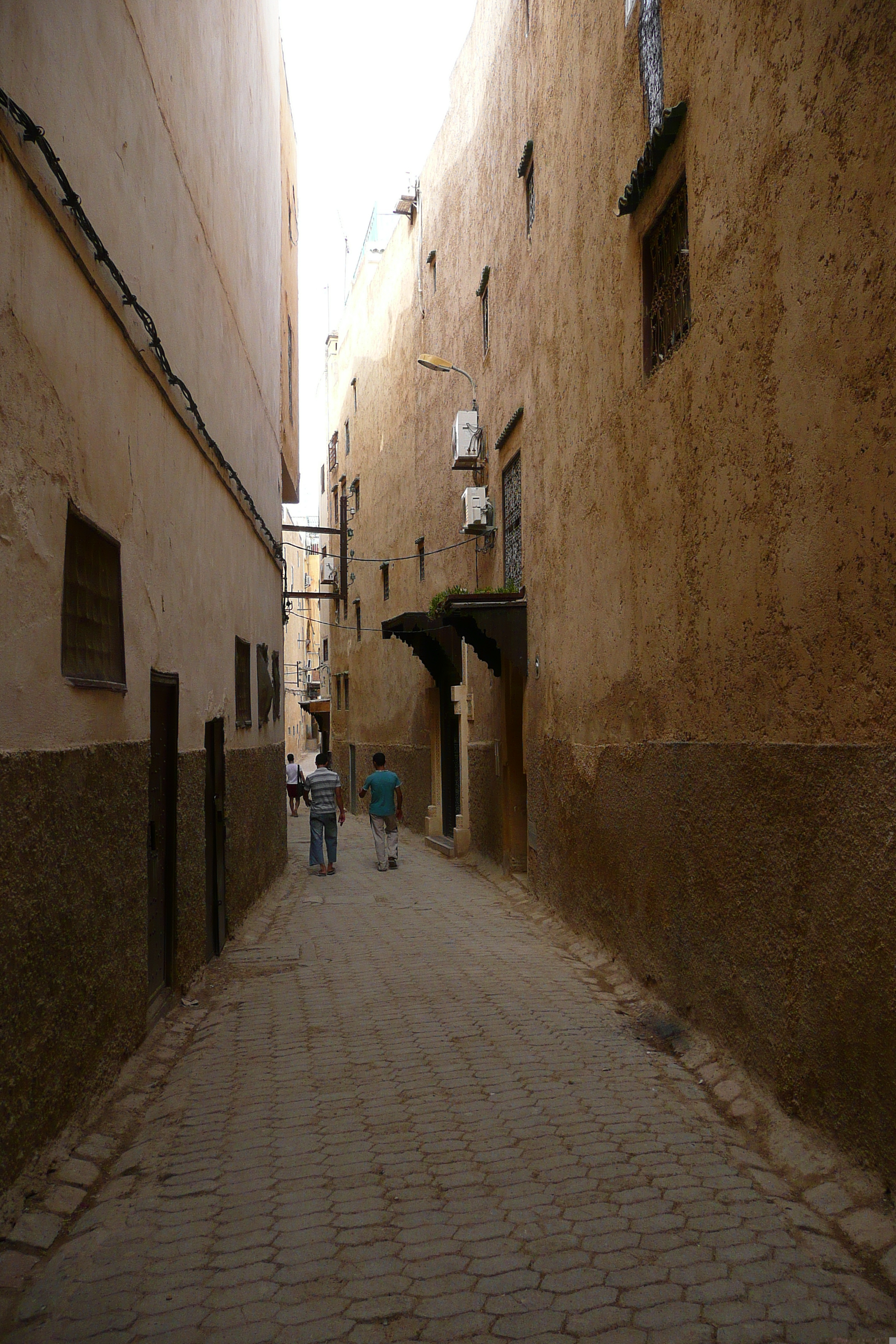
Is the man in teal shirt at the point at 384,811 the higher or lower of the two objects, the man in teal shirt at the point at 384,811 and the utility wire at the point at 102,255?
the lower

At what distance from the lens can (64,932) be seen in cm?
398

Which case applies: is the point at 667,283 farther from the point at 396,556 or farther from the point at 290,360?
the point at 396,556

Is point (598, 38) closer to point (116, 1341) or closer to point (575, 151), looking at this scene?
point (575, 151)

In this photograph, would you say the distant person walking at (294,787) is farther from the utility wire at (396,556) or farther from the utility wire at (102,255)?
the utility wire at (102,255)

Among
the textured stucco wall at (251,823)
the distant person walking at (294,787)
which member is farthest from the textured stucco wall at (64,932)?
the distant person walking at (294,787)

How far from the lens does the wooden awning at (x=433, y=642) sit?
1591cm

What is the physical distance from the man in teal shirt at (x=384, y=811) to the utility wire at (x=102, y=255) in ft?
20.6

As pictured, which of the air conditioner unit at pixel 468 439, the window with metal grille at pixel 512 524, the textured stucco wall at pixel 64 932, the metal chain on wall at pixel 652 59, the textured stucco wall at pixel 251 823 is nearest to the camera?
the textured stucco wall at pixel 64 932

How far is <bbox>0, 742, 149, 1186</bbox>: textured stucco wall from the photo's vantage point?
3404 millimetres

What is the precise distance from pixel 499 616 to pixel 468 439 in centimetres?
382

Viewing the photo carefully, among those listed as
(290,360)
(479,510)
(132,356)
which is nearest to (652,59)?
(132,356)

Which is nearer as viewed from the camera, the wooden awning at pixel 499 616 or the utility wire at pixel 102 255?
the utility wire at pixel 102 255

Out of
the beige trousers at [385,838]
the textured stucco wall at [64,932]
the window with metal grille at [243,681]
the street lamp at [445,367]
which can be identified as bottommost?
the beige trousers at [385,838]

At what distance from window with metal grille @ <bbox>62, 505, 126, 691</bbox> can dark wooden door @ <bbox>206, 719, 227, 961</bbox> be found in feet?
9.62
